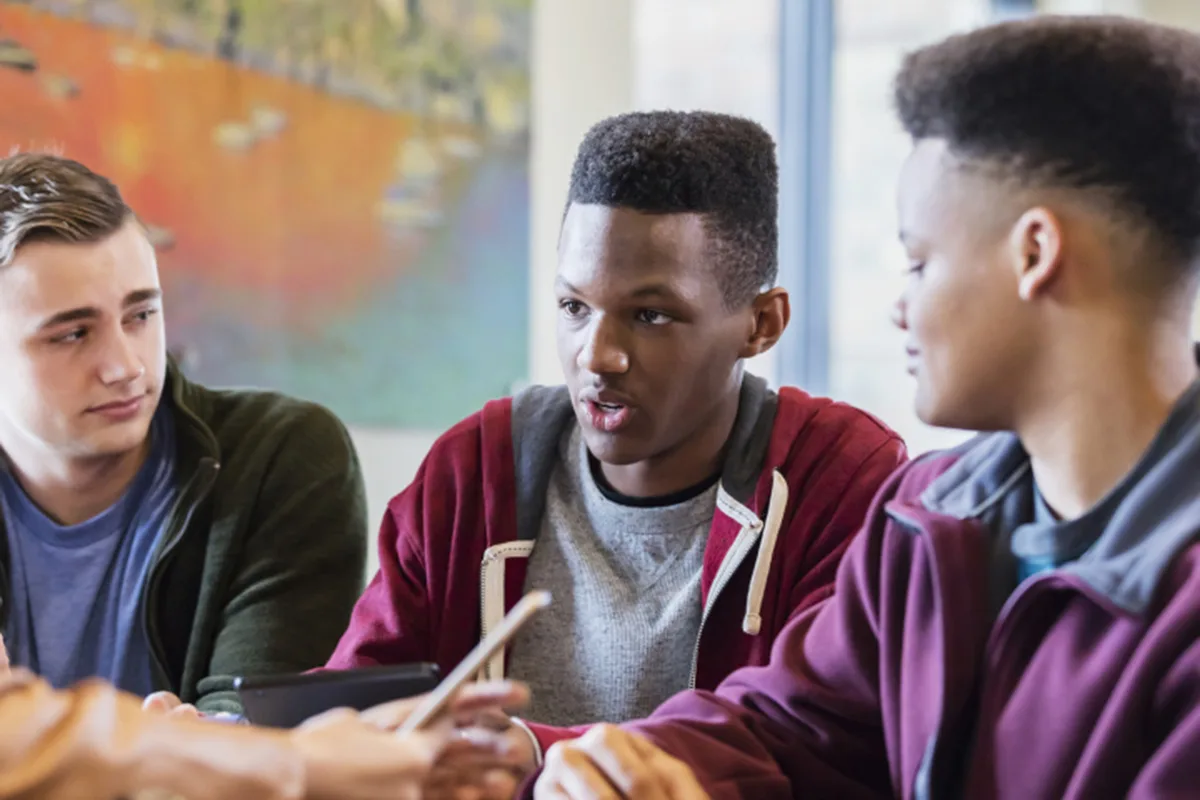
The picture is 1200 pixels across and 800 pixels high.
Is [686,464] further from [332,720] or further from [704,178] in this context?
[332,720]

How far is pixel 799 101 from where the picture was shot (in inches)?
131

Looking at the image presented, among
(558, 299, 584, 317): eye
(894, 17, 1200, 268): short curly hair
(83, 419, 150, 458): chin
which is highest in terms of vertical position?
(894, 17, 1200, 268): short curly hair

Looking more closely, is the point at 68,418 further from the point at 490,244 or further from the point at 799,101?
the point at 799,101

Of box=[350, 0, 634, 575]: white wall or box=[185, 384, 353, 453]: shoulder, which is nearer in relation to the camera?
box=[185, 384, 353, 453]: shoulder

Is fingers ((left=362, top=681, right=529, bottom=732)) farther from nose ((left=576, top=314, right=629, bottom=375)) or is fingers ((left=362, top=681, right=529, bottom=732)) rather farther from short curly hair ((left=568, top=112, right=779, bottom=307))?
short curly hair ((left=568, top=112, right=779, bottom=307))

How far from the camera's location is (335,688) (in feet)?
3.02

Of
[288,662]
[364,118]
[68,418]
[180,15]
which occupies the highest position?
[180,15]

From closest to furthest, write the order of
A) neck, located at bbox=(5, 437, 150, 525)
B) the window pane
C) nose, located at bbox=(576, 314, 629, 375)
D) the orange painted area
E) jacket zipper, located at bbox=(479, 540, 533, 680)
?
nose, located at bbox=(576, 314, 629, 375)
jacket zipper, located at bbox=(479, 540, 533, 680)
neck, located at bbox=(5, 437, 150, 525)
the orange painted area
the window pane

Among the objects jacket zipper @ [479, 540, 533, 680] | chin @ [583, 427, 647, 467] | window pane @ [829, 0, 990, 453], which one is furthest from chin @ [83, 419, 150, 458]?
window pane @ [829, 0, 990, 453]

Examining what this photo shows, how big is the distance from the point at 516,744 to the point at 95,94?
5.07 ft

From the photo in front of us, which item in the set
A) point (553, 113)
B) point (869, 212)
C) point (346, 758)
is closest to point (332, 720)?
point (346, 758)

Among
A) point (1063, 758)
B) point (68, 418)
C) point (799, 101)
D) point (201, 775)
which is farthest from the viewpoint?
point (799, 101)

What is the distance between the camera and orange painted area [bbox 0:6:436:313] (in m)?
2.08

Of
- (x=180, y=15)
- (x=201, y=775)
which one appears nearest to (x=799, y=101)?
(x=180, y=15)
